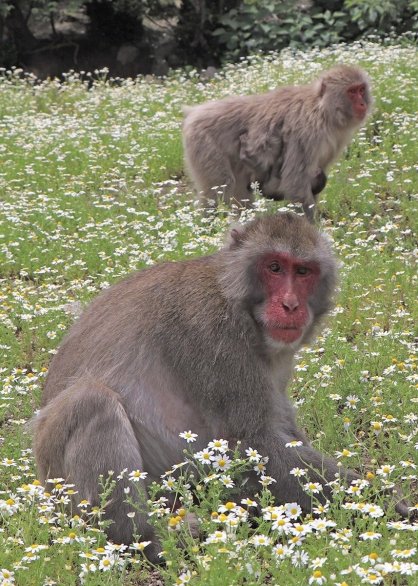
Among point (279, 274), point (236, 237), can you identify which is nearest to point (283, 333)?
point (279, 274)

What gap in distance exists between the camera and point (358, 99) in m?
10.1

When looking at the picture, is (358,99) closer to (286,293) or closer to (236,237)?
(236,237)

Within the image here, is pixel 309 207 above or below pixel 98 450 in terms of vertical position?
above

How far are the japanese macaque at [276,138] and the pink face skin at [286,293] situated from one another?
5154mm

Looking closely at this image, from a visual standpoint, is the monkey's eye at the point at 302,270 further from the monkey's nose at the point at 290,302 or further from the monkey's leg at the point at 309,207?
the monkey's leg at the point at 309,207

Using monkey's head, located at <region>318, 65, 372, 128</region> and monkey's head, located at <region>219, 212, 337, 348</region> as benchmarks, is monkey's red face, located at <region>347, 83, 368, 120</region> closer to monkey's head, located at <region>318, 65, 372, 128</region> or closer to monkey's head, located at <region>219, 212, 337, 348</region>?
monkey's head, located at <region>318, 65, 372, 128</region>

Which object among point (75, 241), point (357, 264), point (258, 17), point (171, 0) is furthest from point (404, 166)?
point (171, 0)

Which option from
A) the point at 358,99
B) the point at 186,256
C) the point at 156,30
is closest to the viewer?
the point at 186,256

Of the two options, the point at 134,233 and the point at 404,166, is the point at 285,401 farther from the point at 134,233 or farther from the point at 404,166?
the point at 404,166

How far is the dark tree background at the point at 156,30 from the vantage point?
19422 millimetres

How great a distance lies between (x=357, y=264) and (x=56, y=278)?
2.25 meters

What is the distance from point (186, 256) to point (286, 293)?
11.3 feet

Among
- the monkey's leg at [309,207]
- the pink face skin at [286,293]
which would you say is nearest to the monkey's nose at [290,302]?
the pink face skin at [286,293]

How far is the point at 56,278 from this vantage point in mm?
7957
